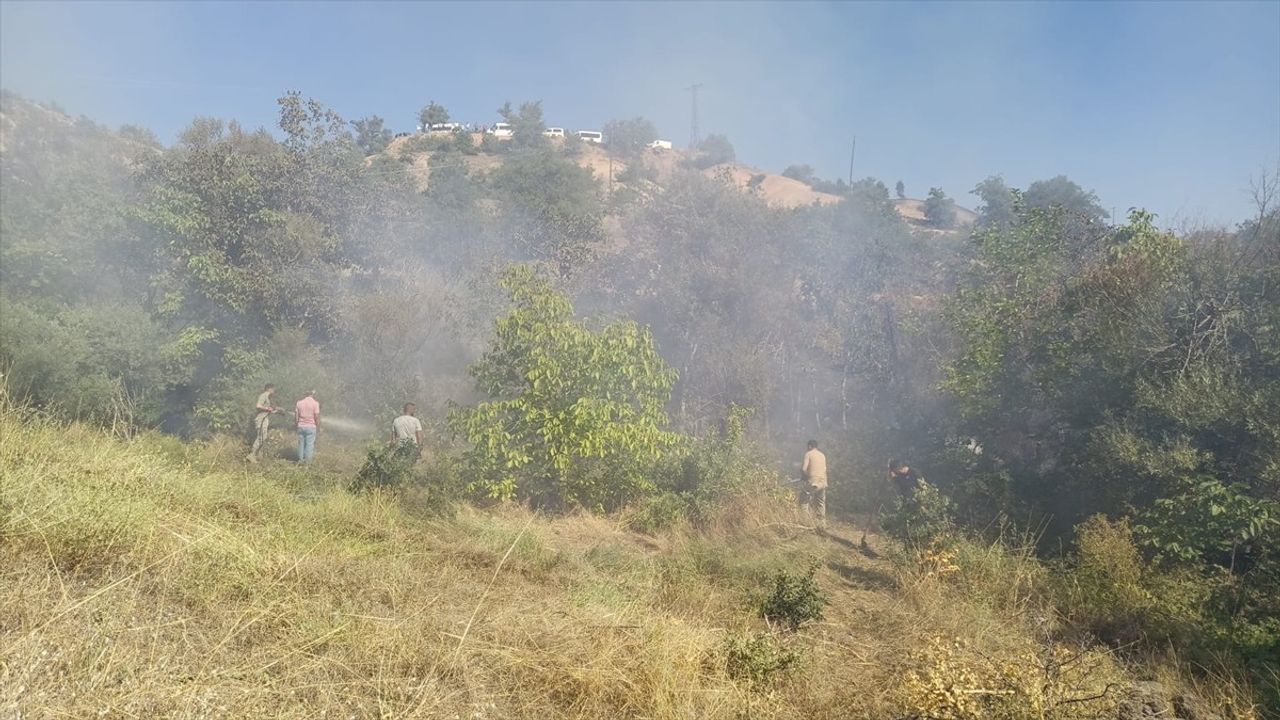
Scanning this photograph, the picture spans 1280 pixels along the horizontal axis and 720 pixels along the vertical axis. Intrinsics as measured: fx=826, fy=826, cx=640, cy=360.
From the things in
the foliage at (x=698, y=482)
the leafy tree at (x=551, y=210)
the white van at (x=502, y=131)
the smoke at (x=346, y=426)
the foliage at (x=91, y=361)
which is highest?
the white van at (x=502, y=131)

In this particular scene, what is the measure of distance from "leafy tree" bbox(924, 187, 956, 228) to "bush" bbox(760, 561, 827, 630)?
126 ft

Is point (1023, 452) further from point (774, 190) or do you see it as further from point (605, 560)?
point (774, 190)

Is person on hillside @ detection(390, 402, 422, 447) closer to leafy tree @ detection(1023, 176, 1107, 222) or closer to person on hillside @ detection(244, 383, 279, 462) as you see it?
person on hillside @ detection(244, 383, 279, 462)

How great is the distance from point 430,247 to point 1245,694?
18.1 metres

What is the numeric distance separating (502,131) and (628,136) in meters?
8.12

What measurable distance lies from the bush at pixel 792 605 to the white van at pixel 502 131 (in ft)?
141

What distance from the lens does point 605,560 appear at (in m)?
6.84

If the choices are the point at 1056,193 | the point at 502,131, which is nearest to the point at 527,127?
the point at 502,131

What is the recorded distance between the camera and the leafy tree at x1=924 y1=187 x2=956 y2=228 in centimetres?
4128

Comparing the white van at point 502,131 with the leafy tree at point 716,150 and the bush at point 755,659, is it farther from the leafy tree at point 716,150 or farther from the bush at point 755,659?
the bush at point 755,659

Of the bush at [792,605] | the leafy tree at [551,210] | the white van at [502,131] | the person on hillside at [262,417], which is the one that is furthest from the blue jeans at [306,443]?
the white van at [502,131]

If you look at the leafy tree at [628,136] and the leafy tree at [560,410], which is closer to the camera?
the leafy tree at [560,410]

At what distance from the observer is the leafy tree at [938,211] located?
1625 inches

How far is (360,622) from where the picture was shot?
4.02 metres
